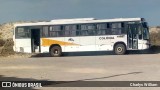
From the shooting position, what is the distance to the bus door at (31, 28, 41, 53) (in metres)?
33.0

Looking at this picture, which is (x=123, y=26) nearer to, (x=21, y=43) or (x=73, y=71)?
(x=21, y=43)

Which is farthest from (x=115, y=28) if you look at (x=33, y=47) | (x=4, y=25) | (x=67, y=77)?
(x=4, y=25)

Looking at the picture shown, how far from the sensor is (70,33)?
108ft

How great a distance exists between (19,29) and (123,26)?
8125mm

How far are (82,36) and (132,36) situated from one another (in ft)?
12.4

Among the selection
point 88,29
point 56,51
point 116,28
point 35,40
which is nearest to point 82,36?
point 88,29

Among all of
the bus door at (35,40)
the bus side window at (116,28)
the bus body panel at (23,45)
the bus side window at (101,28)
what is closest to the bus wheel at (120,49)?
the bus side window at (116,28)

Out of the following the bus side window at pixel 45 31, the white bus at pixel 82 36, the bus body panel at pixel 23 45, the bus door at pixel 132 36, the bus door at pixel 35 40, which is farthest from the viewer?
the bus side window at pixel 45 31

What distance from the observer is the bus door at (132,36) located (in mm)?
31609

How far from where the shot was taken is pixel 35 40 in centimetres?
3341

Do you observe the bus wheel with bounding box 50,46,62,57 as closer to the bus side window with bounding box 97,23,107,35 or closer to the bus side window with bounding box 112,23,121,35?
the bus side window with bounding box 97,23,107,35

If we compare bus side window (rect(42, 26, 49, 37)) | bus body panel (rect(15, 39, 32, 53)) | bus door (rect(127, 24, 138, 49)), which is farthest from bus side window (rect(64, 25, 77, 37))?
bus door (rect(127, 24, 138, 49))

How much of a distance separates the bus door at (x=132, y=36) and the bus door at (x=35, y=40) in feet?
22.5

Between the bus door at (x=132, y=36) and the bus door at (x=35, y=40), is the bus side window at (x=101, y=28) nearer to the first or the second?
the bus door at (x=132, y=36)
